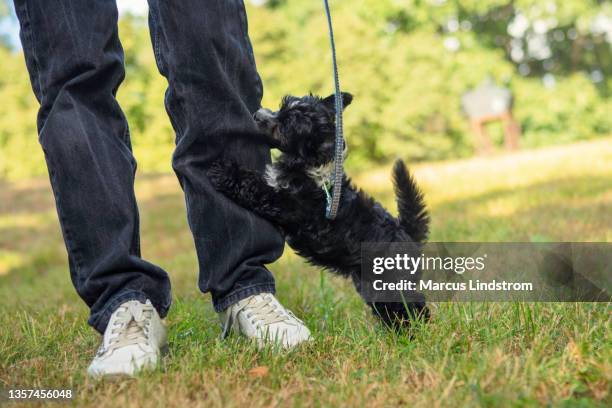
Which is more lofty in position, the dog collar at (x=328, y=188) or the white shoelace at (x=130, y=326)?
the dog collar at (x=328, y=188)

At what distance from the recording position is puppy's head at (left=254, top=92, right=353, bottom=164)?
2681 mm

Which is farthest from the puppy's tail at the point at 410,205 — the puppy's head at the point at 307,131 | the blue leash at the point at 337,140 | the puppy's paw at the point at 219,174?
the puppy's paw at the point at 219,174

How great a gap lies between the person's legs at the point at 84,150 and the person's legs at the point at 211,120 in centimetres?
22

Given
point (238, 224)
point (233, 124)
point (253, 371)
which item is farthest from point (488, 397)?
point (233, 124)

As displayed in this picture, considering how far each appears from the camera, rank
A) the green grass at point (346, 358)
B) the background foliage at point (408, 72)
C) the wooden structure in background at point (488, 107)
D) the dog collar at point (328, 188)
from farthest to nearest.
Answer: the wooden structure in background at point (488, 107) → the background foliage at point (408, 72) → the dog collar at point (328, 188) → the green grass at point (346, 358)

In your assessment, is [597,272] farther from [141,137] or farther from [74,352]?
[141,137]

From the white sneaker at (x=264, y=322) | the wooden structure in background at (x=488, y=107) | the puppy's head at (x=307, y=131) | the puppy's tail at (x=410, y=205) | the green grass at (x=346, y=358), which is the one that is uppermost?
the wooden structure in background at (x=488, y=107)

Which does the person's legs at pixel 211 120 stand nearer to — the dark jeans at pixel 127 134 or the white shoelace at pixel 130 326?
the dark jeans at pixel 127 134

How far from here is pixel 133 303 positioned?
6.32 ft

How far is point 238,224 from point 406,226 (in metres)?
0.93

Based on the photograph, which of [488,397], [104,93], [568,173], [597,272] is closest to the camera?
[488,397]

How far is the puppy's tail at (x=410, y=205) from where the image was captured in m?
2.76

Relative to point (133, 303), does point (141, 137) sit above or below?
above

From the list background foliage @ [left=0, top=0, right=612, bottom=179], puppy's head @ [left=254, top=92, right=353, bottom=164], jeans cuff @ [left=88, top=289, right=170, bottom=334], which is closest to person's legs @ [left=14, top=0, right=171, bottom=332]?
jeans cuff @ [left=88, top=289, right=170, bottom=334]
